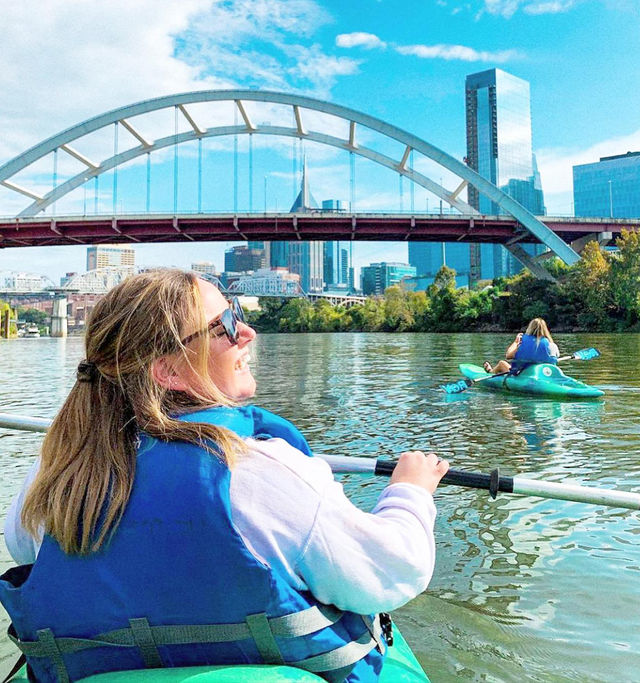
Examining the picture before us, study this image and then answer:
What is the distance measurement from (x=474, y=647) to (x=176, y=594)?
6.62ft

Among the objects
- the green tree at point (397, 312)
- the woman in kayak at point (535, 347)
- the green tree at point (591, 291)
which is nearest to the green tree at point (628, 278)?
the green tree at point (591, 291)

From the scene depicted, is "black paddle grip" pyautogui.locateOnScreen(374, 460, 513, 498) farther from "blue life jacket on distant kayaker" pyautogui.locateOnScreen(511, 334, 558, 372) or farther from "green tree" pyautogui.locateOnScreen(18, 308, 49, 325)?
"green tree" pyautogui.locateOnScreen(18, 308, 49, 325)

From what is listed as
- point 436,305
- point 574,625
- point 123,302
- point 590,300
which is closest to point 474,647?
point 574,625

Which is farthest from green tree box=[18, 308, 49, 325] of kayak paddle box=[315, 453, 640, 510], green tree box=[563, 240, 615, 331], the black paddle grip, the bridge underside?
the black paddle grip

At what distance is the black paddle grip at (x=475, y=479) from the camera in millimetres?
2098

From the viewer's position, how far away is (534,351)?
1083 centimetres

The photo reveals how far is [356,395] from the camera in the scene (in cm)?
1203

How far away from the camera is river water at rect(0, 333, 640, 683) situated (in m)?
2.66

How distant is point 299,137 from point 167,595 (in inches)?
1918

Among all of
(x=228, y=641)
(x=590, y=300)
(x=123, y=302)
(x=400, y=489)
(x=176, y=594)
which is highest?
(x=590, y=300)

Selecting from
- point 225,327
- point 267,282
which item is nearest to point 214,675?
point 225,327

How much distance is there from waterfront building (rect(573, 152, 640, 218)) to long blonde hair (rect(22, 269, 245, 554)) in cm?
15147

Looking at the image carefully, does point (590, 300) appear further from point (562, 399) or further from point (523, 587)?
point (523, 587)

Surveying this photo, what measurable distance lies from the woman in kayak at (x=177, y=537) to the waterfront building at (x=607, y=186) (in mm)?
151518
